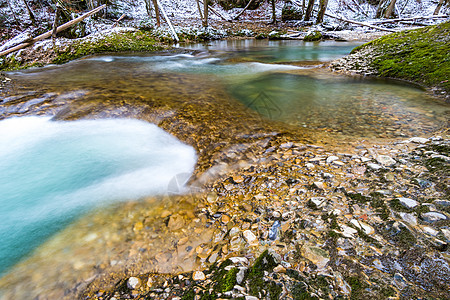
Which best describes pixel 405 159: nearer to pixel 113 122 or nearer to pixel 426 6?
pixel 113 122

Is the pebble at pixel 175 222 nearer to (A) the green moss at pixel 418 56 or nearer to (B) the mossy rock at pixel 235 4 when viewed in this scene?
(A) the green moss at pixel 418 56

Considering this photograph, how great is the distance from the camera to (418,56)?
20.5 feet

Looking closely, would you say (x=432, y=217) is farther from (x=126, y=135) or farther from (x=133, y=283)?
(x=126, y=135)

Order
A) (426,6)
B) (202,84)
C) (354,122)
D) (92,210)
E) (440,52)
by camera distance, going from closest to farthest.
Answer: (92,210) → (354,122) → (440,52) → (202,84) → (426,6)

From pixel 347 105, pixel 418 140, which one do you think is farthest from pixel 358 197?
pixel 347 105

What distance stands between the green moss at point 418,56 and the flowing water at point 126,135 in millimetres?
606

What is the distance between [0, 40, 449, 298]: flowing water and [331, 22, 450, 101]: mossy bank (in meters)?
0.56

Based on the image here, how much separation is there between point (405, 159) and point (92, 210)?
4.06 meters

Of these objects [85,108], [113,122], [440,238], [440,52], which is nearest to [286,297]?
[440,238]

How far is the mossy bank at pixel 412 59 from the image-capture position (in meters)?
5.49

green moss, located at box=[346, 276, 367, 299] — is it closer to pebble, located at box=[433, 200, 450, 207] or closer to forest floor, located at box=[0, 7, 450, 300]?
forest floor, located at box=[0, 7, 450, 300]

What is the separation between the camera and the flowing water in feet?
7.00

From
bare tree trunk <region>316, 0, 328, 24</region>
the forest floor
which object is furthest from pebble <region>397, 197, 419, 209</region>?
bare tree trunk <region>316, 0, 328, 24</region>

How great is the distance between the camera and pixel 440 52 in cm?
572
